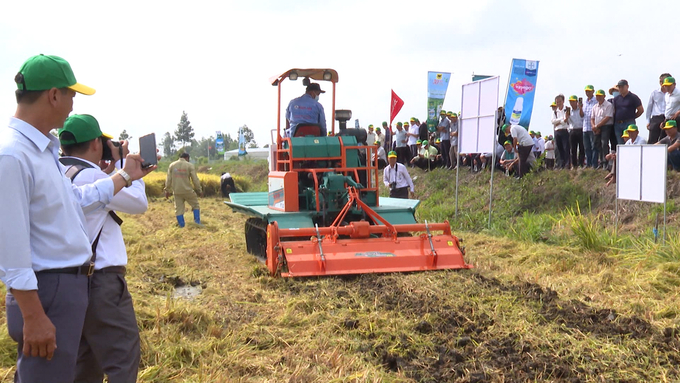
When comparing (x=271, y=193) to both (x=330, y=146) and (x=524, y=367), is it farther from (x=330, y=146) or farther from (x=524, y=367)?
(x=524, y=367)

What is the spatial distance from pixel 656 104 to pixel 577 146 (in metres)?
2.47

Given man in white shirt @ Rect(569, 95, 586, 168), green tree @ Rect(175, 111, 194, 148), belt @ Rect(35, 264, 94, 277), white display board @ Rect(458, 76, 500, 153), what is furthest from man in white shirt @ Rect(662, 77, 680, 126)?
green tree @ Rect(175, 111, 194, 148)

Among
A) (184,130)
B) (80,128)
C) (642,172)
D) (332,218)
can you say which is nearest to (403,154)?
(332,218)

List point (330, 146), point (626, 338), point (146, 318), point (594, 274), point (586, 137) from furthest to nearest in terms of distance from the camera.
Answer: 1. point (586, 137)
2. point (330, 146)
3. point (594, 274)
4. point (146, 318)
5. point (626, 338)

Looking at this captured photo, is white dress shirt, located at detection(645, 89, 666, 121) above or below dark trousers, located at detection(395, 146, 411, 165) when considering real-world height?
above

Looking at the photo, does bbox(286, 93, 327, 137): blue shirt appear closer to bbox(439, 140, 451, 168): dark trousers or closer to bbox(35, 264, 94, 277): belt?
bbox(35, 264, 94, 277): belt

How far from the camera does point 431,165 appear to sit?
17.1 metres

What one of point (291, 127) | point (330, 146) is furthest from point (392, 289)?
point (291, 127)

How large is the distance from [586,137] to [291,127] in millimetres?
6051

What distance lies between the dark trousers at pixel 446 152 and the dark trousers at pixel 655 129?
6305 mm

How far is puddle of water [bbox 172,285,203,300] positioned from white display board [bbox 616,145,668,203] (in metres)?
5.89

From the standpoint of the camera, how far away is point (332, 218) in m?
8.52

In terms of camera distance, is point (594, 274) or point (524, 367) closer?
point (524, 367)

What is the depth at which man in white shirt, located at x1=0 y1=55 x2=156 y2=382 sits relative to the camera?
90.7 inches
